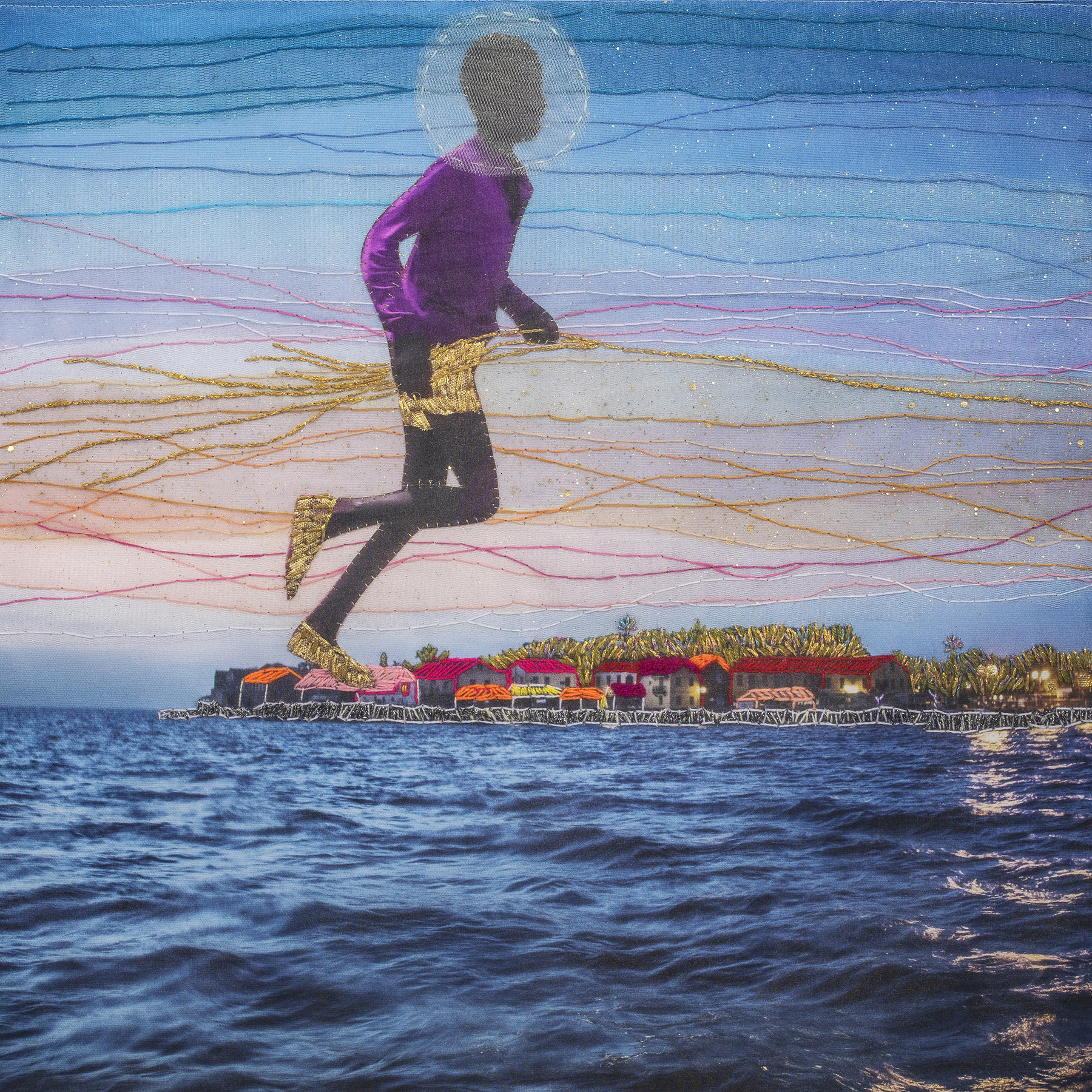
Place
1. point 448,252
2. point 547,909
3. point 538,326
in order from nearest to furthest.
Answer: point 547,909
point 448,252
point 538,326

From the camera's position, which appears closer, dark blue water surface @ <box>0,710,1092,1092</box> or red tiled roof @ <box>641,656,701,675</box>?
dark blue water surface @ <box>0,710,1092,1092</box>

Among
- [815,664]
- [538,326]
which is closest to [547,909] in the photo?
A: [815,664]

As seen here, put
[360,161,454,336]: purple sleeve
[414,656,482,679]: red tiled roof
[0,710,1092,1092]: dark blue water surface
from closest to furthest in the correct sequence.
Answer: [0,710,1092,1092]: dark blue water surface < [360,161,454,336]: purple sleeve < [414,656,482,679]: red tiled roof

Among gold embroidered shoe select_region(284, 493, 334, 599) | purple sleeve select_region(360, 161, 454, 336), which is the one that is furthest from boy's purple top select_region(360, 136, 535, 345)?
gold embroidered shoe select_region(284, 493, 334, 599)

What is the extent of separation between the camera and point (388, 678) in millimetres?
2736

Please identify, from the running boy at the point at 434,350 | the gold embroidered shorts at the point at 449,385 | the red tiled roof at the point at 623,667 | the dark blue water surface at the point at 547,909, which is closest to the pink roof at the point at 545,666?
the red tiled roof at the point at 623,667

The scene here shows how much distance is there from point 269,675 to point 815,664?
1.64m

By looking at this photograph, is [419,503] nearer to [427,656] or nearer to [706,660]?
[427,656]

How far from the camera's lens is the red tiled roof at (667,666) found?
2.82m

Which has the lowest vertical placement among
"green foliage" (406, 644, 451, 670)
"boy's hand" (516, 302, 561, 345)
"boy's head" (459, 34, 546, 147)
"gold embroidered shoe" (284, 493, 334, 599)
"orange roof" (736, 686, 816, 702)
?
"orange roof" (736, 686, 816, 702)

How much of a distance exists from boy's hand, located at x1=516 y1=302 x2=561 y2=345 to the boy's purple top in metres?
0.08

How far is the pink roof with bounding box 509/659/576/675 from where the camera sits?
2.84 metres

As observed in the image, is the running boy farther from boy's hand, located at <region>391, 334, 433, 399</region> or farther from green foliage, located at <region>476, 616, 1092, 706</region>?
green foliage, located at <region>476, 616, 1092, 706</region>

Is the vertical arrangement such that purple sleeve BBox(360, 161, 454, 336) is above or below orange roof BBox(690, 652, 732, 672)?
above
